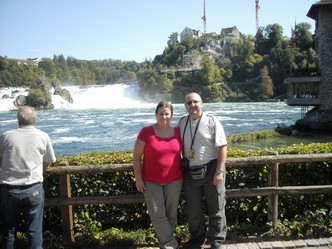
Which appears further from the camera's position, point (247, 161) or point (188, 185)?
point (247, 161)

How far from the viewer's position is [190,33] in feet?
616

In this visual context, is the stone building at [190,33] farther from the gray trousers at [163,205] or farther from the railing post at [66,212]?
the gray trousers at [163,205]

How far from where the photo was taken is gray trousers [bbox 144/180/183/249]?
173 inches

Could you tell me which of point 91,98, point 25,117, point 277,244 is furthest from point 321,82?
point 91,98

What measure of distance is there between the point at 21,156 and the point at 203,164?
7.41 ft

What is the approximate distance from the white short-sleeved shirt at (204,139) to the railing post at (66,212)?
1.87 metres

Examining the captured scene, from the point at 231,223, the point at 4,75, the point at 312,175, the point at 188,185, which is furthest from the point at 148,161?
the point at 4,75

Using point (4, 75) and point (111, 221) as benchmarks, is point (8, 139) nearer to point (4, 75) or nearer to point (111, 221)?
point (111, 221)

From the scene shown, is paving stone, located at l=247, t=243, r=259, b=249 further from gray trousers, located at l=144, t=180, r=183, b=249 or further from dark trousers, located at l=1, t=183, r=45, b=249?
dark trousers, located at l=1, t=183, r=45, b=249

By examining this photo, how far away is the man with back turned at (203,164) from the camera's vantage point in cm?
447

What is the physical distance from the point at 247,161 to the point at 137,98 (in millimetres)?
114265

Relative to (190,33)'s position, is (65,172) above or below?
below

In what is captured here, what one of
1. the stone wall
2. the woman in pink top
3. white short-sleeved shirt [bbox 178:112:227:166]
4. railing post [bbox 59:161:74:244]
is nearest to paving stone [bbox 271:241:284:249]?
the woman in pink top

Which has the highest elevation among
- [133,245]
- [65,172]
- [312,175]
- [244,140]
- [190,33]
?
[190,33]
